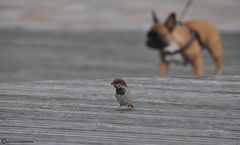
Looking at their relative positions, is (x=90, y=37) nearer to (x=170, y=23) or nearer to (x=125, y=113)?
(x=170, y=23)

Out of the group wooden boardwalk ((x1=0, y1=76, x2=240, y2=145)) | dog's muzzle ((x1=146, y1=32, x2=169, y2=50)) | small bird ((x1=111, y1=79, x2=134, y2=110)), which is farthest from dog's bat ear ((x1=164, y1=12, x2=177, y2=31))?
small bird ((x1=111, y1=79, x2=134, y2=110))

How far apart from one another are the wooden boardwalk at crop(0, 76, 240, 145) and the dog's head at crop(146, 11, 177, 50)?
3483mm

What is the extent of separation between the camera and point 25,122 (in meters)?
2.70

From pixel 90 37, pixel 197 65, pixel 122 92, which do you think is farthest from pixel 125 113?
pixel 90 37

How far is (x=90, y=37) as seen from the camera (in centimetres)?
923

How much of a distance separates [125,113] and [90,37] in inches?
252

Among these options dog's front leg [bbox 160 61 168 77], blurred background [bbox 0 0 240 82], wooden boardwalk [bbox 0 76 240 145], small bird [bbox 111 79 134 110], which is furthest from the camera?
blurred background [bbox 0 0 240 82]

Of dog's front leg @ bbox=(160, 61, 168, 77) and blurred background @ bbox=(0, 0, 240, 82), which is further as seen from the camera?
blurred background @ bbox=(0, 0, 240, 82)

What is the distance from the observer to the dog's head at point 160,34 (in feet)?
23.0

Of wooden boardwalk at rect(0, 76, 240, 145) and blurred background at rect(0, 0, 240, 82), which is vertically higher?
blurred background at rect(0, 0, 240, 82)

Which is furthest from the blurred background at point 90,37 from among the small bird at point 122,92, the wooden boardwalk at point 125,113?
the small bird at point 122,92

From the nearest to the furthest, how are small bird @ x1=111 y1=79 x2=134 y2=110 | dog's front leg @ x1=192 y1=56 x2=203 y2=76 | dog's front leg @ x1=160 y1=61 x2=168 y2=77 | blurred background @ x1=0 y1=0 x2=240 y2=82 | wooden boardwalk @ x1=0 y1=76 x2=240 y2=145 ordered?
wooden boardwalk @ x1=0 y1=76 x2=240 y2=145 → small bird @ x1=111 y1=79 x2=134 y2=110 → dog's front leg @ x1=160 y1=61 x2=168 y2=77 → dog's front leg @ x1=192 y1=56 x2=203 y2=76 → blurred background @ x1=0 y1=0 x2=240 y2=82

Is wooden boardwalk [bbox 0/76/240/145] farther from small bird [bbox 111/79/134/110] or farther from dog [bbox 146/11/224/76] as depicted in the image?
dog [bbox 146/11/224/76]

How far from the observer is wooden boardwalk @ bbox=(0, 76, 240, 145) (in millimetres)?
2506
